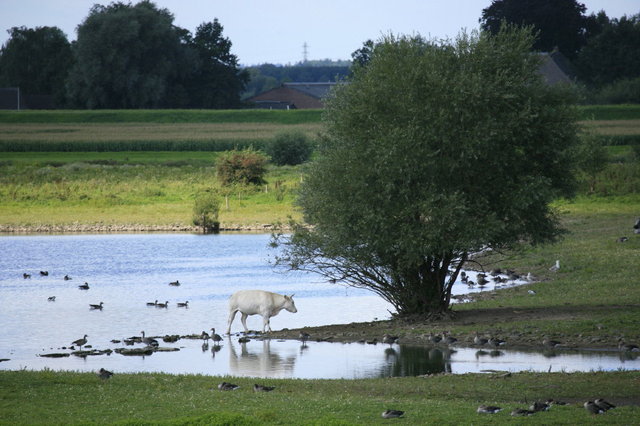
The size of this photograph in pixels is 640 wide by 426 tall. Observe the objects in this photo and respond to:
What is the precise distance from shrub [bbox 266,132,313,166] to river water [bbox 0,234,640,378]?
109ft

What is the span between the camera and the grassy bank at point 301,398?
50.2 feet

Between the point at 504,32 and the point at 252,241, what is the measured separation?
32.4 m

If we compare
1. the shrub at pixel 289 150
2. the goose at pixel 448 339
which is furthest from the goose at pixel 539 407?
the shrub at pixel 289 150

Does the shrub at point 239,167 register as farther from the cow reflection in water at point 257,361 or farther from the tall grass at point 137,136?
the cow reflection in water at point 257,361

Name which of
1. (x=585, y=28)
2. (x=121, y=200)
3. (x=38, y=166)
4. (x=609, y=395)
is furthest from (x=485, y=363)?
(x=585, y=28)

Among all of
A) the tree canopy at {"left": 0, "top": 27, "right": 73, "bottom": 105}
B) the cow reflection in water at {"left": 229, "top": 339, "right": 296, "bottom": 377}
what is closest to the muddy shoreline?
the cow reflection in water at {"left": 229, "top": 339, "right": 296, "bottom": 377}

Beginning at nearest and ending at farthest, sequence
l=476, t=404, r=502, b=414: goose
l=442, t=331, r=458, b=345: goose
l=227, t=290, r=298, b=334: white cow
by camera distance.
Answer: l=476, t=404, r=502, b=414: goose < l=442, t=331, r=458, b=345: goose < l=227, t=290, r=298, b=334: white cow

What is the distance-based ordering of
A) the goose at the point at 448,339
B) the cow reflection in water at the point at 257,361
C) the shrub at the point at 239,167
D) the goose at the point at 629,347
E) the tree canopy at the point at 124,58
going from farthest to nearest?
the tree canopy at the point at 124,58
the shrub at the point at 239,167
the goose at the point at 448,339
the goose at the point at 629,347
the cow reflection in water at the point at 257,361

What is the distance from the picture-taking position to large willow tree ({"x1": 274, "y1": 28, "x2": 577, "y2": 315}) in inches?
1075

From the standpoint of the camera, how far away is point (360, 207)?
1093 inches

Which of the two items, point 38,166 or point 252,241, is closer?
point 252,241

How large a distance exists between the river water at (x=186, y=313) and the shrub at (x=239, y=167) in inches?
596

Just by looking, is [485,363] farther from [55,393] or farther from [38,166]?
[38,166]

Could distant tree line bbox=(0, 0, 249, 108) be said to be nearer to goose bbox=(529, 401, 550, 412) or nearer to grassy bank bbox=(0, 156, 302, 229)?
grassy bank bbox=(0, 156, 302, 229)
